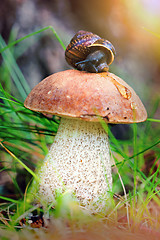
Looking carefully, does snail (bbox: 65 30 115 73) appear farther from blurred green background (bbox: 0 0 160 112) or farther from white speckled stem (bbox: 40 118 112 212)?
blurred green background (bbox: 0 0 160 112)

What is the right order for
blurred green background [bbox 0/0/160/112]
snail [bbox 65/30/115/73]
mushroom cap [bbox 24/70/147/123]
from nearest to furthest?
mushroom cap [bbox 24/70/147/123] → snail [bbox 65/30/115/73] → blurred green background [bbox 0/0/160/112]

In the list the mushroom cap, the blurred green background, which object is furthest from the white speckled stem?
the blurred green background

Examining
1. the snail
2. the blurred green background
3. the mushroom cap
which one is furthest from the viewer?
the blurred green background

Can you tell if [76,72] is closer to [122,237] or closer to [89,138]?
[89,138]

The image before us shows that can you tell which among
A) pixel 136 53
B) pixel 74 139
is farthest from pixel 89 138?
pixel 136 53

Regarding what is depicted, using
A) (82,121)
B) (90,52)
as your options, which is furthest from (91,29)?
(82,121)

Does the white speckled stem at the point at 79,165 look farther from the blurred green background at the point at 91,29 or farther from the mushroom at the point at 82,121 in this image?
the blurred green background at the point at 91,29

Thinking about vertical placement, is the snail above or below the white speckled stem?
above

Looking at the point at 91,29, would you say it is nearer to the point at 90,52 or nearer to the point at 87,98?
the point at 90,52
